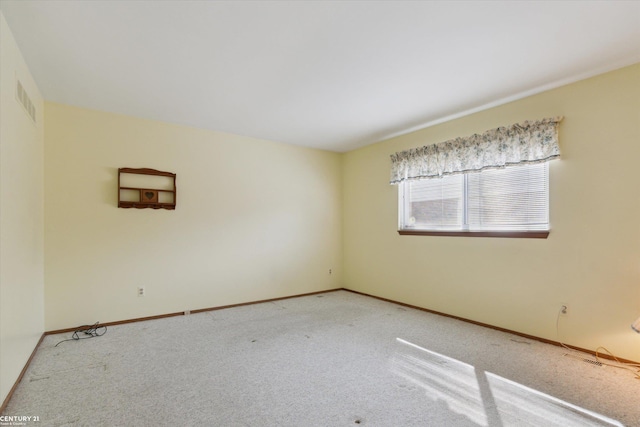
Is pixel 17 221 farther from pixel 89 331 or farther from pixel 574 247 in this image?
pixel 574 247

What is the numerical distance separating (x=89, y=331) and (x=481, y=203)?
450 cm

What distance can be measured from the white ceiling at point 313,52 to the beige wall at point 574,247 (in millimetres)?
232

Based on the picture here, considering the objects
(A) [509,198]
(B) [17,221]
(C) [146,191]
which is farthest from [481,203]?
(B) [17,221]

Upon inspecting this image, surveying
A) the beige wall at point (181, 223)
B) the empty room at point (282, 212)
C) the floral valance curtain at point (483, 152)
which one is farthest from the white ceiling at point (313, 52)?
the beige wall at point (181, 223)

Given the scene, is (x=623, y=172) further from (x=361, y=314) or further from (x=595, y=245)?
(x=361, y=314)

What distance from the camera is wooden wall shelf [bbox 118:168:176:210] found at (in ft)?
11.6

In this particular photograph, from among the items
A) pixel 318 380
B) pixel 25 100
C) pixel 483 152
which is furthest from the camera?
pixel 483 152

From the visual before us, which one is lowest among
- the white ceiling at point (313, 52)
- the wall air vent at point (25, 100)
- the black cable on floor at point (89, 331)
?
the black cable on floor at point (89, 331)

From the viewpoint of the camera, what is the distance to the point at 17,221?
221cm

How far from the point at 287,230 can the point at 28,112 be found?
3199 millimetres

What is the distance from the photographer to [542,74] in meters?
2.65

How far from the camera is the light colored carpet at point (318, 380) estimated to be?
1.80 m

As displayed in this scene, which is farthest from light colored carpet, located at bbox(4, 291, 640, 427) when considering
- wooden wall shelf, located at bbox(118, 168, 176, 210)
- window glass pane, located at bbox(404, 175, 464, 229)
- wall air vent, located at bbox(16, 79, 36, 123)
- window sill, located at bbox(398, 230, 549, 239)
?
wall air vent, located at bbox(16, 79, 36, 123)

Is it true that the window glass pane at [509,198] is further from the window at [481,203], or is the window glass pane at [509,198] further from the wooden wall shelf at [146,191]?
the wooden wall shelf at [146,191]
